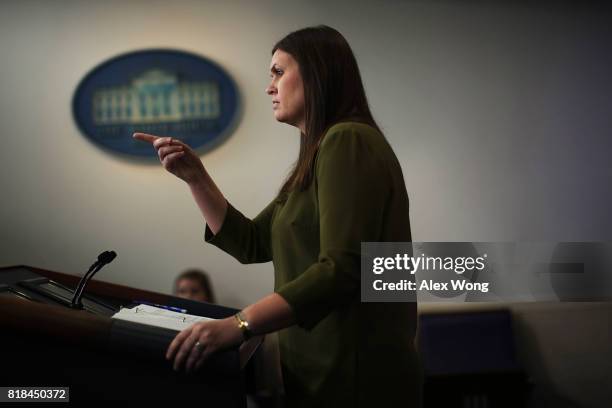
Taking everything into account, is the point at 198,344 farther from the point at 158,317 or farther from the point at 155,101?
the point at 155,101

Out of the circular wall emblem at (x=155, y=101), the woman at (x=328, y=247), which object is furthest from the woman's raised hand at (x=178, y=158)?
the circular wall emblem at (x=155, y=101)

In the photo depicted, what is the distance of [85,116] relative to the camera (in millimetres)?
2721

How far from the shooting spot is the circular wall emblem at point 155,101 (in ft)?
8.92

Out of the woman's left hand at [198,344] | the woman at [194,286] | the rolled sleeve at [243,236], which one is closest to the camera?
the woman's left hand at [198,344]

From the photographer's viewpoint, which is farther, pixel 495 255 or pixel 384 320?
pixel 495 255

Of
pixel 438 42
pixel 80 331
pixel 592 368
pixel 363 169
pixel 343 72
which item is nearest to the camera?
pixel 80 331

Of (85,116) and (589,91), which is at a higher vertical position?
(589,91)

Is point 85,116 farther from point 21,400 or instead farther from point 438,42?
point 21,400

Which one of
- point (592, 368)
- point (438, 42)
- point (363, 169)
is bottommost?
point (592, 368)

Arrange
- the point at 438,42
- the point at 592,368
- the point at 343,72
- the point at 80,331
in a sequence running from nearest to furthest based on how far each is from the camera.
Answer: the point at 80,331 → the point at 343,72 → the point at 592,368 → the point at 438,42

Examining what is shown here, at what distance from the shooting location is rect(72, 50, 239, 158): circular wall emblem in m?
2.72

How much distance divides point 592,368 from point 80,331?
2.62 m

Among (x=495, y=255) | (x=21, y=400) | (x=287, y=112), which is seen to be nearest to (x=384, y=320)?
(x=287, y=112)

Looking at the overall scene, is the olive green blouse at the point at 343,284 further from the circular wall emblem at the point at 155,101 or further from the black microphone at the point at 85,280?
the circular wall emblem at the point at 155,101
